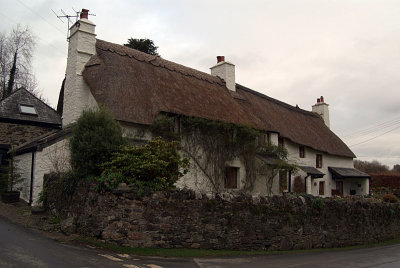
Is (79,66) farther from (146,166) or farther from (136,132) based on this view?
(146,166)

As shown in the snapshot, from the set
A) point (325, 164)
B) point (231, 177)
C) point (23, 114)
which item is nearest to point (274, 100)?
point (325, 164)

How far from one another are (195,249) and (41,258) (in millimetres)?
4296

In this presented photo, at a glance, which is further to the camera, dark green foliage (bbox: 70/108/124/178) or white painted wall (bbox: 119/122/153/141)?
white painted wall (bbox: 119/122/153/141)

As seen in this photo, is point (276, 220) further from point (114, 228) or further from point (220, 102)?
point (220, 102)

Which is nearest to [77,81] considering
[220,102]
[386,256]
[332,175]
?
[220,102]

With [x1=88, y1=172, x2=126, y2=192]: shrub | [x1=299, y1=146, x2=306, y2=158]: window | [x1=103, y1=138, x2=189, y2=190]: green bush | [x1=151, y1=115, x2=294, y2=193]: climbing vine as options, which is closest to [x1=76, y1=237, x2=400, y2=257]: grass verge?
[x1=88, y1=172, x2=126, y2=192]: shrub

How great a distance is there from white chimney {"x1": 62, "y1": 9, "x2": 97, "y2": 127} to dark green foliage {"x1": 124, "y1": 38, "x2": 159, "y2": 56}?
15.2 meters

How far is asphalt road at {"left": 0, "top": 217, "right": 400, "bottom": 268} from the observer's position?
7.49 metres

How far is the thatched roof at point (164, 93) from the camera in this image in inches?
596

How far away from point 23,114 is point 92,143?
12358mm

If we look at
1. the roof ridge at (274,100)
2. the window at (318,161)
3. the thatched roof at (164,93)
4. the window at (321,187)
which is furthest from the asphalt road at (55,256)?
the window at (321,187)

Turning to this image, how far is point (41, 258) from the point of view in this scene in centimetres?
757

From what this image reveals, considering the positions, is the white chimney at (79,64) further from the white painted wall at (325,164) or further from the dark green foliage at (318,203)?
the white painted wall at (325,164)

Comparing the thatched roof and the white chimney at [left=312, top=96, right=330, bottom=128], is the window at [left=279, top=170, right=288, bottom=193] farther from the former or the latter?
the white chimney at [left=312, top=96, right=330, bottom=128]
